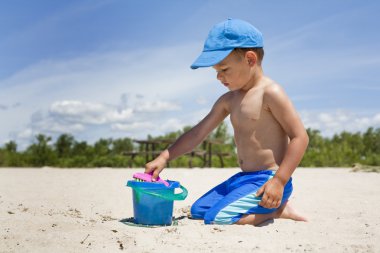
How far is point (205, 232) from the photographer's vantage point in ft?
8.09

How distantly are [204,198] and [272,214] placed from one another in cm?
49

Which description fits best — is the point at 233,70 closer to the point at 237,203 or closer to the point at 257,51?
the point at 257,51

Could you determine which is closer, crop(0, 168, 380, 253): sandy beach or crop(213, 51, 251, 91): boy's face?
crop(0, 168, 380, 253): sandy beach

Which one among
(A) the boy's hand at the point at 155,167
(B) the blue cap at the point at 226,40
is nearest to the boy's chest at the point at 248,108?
(B) the blue cap at the point at 226,40

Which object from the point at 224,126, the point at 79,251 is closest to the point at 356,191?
the point at 79,251

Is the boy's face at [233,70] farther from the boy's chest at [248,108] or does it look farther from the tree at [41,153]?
the tree at [41,153]

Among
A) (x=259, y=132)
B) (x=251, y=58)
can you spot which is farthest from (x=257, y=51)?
(x=259, y=132)

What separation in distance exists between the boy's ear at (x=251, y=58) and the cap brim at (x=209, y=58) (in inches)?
5.8

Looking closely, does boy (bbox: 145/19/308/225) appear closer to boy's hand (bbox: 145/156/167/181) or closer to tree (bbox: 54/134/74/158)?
boy's hand (bbox: 145/156/167/181)

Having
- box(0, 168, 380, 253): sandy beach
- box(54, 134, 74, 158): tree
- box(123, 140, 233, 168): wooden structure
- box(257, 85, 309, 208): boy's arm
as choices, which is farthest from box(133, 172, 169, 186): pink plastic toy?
box(54, 134, 74, 158): tree

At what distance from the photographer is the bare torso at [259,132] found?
3.04 metres

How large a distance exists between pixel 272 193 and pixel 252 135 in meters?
0.45

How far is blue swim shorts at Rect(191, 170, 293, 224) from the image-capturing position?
2.88m

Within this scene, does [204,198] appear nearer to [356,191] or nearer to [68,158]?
[356,191]
